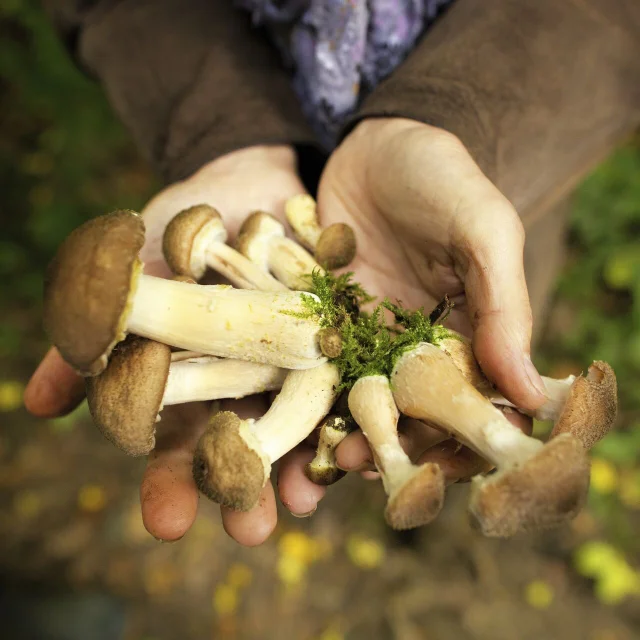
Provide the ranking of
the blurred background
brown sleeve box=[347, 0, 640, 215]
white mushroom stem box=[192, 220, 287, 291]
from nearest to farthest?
1. white mushroom stem box=[192, 220, 287, 291]
2. brown sleeve box=[347, 0, 640, 215]
3. the blurred background

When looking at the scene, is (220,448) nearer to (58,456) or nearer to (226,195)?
(226,195)

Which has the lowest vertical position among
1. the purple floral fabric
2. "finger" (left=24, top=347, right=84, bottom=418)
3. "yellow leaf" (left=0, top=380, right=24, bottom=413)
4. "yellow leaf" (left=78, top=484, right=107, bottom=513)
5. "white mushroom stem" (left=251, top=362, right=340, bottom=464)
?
"yellow leaf" (left=78, top=484, right=107, bottom=513)

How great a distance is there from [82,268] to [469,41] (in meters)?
2.24

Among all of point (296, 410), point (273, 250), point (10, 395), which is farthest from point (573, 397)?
point (10, 395)

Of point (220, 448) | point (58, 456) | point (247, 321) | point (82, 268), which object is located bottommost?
point (58, 456)

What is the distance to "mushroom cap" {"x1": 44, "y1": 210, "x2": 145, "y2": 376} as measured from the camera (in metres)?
1.92

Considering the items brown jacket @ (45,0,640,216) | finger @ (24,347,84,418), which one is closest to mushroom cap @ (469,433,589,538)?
brown jacket @ (45,0,640,216)

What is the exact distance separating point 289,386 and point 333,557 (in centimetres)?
248

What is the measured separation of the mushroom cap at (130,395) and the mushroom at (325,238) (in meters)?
0.96

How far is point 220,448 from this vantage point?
2.02 m

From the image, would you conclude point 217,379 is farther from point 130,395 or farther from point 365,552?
point 365,552

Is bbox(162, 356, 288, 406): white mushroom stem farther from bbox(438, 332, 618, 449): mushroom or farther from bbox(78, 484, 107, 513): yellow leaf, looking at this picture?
bbox(78, 484, 107, 513): yellow leaf

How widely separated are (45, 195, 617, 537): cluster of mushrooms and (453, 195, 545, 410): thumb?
124 millimetres

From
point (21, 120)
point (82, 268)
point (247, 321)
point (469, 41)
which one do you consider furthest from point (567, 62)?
point (21, 120)
